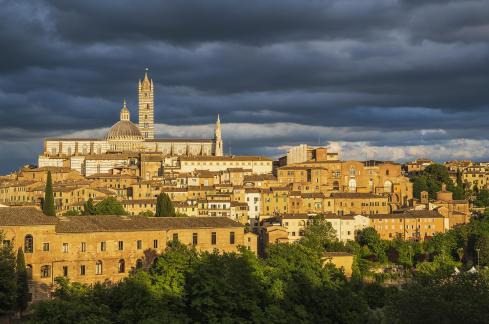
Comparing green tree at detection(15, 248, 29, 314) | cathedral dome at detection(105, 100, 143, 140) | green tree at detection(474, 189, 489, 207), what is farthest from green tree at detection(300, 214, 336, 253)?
cathedral dome at detection(105, 100, 143, 140)

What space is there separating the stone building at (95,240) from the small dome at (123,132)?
9315cm

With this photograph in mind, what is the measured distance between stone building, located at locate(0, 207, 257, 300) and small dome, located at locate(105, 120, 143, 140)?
306ft

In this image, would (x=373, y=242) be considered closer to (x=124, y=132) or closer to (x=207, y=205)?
(x=207, y=205)

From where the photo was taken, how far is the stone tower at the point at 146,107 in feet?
536

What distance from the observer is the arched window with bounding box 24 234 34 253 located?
4278 cm

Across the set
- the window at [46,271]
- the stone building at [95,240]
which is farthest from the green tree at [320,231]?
the window at [46,271]

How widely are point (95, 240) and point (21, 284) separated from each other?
6.93 meters

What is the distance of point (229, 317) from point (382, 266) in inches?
1373

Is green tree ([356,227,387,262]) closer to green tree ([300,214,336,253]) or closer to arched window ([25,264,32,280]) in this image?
green tree ([300,214,336,253])

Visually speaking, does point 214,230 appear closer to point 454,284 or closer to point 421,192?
point 454,284

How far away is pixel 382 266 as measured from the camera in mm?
66938

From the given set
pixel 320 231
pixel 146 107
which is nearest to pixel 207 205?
pixel 320 231

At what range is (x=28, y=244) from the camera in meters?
42.9

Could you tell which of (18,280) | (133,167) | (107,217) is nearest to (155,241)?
(107,217)
